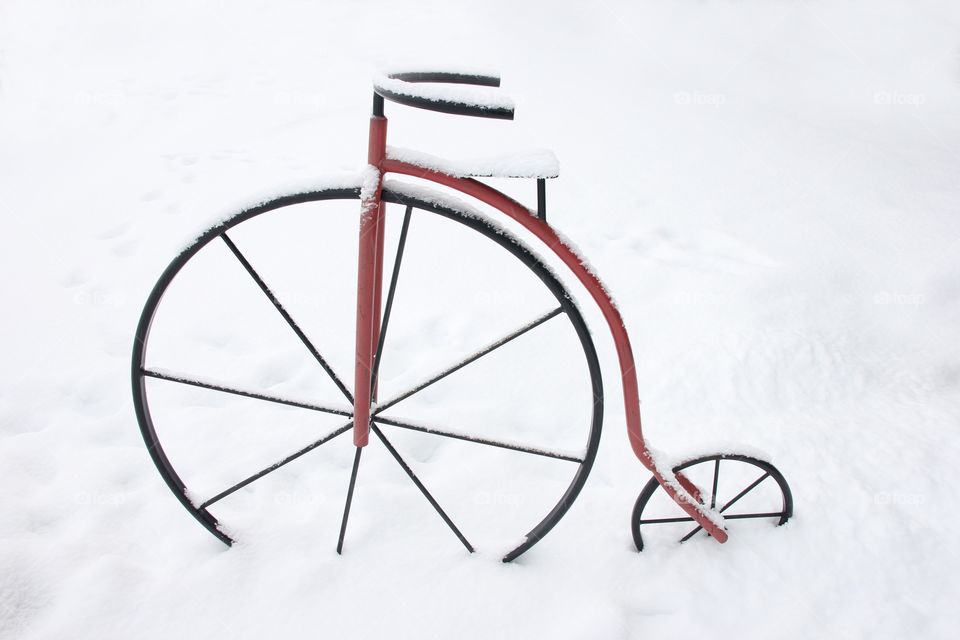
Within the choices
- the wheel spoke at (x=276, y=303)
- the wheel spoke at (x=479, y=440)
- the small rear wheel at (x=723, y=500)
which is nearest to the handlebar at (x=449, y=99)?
the wheel spoke at (x=276, y=303)

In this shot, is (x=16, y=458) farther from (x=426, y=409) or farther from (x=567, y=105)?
(x=567, y=105)

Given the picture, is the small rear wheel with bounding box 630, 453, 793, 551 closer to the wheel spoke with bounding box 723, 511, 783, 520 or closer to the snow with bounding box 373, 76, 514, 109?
the wheel spoke with bounding box 723, 511, 783, 520

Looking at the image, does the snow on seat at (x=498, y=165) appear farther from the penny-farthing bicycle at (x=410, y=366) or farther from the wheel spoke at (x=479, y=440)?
the wheel spoke at (x=479, y=440)

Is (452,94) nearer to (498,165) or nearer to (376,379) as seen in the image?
(498,165)

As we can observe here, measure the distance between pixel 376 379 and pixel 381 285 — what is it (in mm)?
173

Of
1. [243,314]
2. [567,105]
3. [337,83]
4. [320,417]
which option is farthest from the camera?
[337,83]

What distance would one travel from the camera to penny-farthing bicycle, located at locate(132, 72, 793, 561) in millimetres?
927

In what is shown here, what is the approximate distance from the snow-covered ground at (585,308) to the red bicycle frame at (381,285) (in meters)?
0.19

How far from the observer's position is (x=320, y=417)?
1.46 m

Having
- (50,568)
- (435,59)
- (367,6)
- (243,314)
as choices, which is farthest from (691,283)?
(367,6)

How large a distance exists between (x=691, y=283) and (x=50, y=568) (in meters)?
1.73

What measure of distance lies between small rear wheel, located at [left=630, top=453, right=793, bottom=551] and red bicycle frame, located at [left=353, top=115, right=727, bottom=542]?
0.14 ft

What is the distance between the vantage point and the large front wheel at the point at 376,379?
1.08 meters

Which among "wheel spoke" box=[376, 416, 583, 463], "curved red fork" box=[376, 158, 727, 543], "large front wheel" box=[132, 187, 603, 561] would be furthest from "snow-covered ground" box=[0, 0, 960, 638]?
"wheel spoke" box=[376, 416, 583, 463]
